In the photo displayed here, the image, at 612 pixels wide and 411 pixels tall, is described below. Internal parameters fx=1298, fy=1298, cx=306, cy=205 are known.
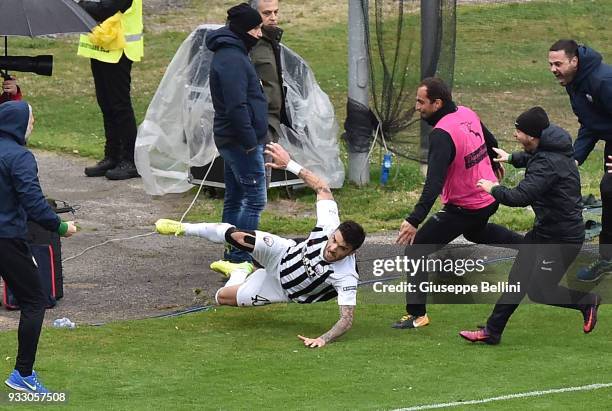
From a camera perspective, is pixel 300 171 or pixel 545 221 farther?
pixel 300 171

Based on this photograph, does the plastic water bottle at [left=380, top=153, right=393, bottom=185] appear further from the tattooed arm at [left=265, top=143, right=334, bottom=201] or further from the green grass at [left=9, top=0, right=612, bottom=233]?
the tattooed arm at [left=265, top=143, right=334, bottom=201]

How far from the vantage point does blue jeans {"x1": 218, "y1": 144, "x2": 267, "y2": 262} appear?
997 cm

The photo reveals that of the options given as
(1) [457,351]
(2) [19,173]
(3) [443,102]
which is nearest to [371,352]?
(1) [457,351]

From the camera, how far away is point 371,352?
27.6ft

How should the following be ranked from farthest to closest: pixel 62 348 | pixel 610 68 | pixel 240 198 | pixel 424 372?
1. pixel 240 198
2. pixel 610 68
3. pixel 62 348
4. pixel 424 372

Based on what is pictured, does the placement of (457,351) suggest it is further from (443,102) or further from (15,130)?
(15,130)

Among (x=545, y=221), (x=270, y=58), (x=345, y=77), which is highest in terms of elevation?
(x=270, y=58)

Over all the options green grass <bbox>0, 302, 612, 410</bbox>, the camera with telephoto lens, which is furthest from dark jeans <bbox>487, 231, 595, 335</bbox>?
the camera with telephoto lens

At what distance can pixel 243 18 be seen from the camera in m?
9.73

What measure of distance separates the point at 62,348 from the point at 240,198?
2261mm

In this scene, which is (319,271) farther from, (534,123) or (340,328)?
(534,123)

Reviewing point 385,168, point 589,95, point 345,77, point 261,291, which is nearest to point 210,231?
point 261,291

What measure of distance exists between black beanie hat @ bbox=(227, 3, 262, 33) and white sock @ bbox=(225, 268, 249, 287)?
1823mm

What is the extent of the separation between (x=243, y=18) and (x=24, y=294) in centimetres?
316
